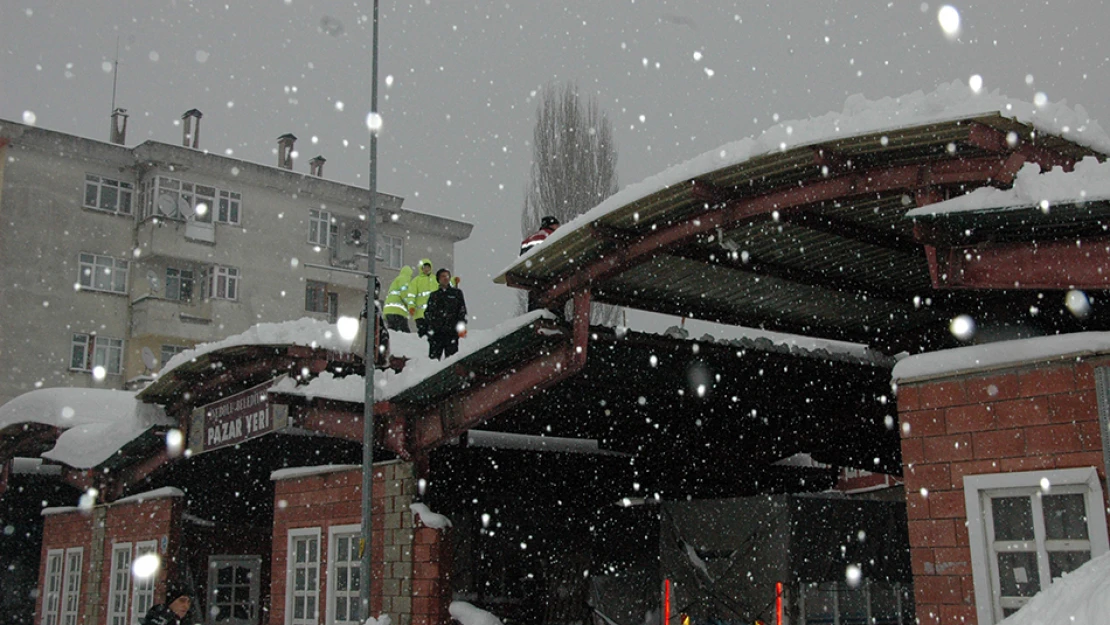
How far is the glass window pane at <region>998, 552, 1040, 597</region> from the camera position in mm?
8312

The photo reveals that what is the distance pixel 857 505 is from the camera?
1367 cm

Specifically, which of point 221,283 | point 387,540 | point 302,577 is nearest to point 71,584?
point 302,577

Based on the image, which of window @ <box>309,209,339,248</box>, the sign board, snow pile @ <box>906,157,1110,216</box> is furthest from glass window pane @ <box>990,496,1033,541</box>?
window @ <box>309,209,339,248</box>

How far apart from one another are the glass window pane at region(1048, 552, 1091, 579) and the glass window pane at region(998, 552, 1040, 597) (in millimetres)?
133

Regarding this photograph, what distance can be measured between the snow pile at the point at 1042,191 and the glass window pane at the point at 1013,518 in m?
2.56

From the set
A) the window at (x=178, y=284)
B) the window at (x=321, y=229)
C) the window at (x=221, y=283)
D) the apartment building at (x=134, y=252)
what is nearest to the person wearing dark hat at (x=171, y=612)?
the apartment building at (x=134, y=252)

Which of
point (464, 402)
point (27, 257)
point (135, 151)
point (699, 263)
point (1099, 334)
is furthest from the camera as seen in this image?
point (135, 151)

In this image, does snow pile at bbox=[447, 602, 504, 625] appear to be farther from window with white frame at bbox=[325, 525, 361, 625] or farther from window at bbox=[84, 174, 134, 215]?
window at bbox=[84, 174, 134, 215]

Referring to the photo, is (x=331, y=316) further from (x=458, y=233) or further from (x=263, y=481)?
(x=263, y=481)

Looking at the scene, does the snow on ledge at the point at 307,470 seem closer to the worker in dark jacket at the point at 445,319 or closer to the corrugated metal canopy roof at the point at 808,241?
the worker in dark jacket at the point at 445,319

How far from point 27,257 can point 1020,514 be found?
3436cm

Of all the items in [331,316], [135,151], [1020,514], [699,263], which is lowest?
[1020,514]

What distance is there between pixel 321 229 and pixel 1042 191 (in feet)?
123

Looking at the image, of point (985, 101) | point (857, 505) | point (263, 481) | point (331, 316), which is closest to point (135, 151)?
point (331, 316)
